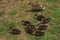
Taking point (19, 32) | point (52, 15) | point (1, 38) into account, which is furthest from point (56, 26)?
point (1, 38)

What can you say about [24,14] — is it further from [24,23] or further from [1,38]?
[1,38]

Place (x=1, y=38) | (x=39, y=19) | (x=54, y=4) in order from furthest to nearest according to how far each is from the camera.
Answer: (x=54, y=4), (x=39, y=19), (x=1, y=38)

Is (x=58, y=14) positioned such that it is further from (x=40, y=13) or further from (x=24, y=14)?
(x=24, y=14)

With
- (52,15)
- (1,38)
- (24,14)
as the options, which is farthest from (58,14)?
(1,38)

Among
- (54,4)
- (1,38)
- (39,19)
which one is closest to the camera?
(1,38)

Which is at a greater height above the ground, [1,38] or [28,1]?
[28,1]

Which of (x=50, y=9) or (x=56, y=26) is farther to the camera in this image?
(x=50, y=9)
